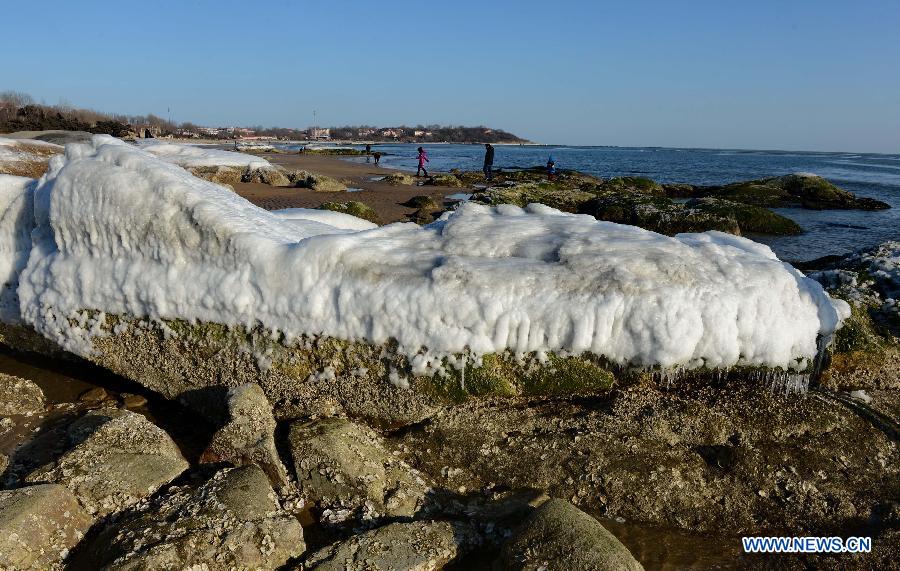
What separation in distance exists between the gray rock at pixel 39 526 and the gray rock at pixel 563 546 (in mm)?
2817

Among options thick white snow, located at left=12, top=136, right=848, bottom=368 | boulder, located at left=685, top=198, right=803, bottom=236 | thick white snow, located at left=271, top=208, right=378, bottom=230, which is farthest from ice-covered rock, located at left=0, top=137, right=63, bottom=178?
boulder, located at left=685, top=198, right=803, bottom=236

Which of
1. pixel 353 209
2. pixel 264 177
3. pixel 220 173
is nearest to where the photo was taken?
pixel 353 209

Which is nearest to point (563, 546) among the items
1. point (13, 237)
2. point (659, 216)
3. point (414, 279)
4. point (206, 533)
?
point (206, 533)

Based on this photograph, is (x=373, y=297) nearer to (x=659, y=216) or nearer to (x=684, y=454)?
(x=684, y=454)

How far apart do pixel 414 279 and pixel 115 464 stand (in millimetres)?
2770

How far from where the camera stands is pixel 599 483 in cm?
427

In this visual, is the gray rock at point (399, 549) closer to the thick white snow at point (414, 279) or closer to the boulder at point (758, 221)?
the thick white snow at point (414, 279)

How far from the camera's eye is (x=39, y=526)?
11.2 feet

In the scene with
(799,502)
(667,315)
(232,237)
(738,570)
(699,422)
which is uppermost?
(232,237)

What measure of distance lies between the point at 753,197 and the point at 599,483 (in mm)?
30560

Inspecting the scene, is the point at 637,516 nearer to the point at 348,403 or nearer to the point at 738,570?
the point at 738,570

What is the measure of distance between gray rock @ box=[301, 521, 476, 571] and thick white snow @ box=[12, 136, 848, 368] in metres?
1.53

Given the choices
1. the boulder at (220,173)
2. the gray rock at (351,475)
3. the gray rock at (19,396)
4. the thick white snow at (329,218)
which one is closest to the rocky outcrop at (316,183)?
the boulder at (220,173)

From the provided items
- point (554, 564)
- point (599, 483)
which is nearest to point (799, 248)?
point (599, 483)
